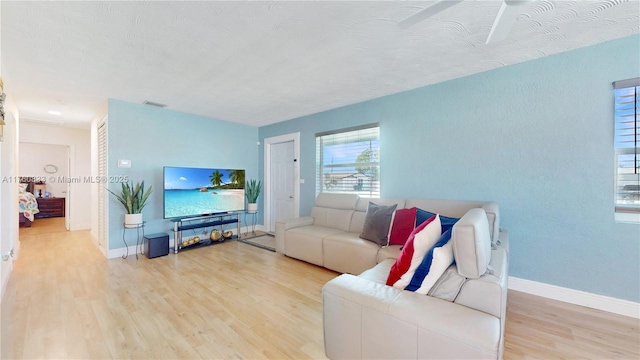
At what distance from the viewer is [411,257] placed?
1.54 meters

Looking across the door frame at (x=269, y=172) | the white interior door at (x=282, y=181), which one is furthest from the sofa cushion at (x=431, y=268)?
the white interior door at (x=282, y=181)

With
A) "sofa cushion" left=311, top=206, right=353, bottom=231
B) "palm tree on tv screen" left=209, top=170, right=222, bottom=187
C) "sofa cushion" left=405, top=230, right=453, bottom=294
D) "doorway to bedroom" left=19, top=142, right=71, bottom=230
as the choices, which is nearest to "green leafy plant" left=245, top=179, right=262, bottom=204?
"palm tree on tv screen" left=209, top=170, right=222, bottom=187

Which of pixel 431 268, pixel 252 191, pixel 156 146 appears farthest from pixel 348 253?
pixel 156 146

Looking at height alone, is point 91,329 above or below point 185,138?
below

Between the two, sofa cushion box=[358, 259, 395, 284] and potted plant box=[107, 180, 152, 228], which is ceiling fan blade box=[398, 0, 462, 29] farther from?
potted plant box=[107, 180, 152, 228]

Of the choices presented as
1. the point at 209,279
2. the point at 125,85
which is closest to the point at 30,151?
the point at 125,85

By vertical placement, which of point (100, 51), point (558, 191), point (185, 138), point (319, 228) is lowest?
point (319, 228)

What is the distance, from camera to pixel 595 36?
2133mm

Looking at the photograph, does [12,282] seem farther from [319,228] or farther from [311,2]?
[311,2]

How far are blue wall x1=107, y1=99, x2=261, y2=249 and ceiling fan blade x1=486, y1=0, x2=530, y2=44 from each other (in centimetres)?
452

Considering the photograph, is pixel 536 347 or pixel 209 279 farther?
pixel 209 279

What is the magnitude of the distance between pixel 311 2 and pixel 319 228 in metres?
2.77

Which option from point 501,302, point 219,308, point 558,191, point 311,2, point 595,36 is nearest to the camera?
point 501,302

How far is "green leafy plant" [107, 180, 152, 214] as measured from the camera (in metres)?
3.64
